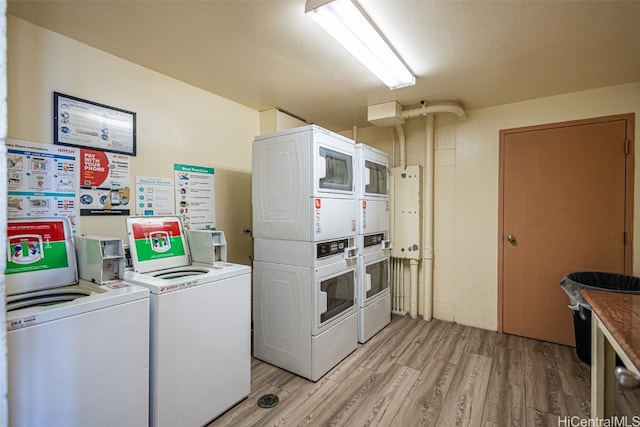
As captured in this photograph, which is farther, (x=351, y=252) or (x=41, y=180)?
(x=351, y=252)

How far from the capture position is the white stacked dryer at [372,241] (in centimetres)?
289

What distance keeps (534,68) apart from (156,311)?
3.06 m

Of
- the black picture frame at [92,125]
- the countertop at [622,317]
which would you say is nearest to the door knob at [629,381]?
the countertop at [622,317]

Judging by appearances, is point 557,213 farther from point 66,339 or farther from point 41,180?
point 41,180

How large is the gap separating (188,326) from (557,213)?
3269mm

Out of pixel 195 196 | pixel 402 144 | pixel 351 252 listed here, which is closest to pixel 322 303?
pixel 351 252

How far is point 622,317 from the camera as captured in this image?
1.27m

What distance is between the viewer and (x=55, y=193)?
1877mm

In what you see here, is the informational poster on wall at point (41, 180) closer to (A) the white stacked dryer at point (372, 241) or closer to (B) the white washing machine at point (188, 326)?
(B) the white washing machine at point (188, 326)

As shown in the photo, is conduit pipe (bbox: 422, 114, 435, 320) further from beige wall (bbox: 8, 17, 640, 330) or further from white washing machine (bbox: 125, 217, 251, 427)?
white washing machine (bbox: 125, 217, 251, 427)

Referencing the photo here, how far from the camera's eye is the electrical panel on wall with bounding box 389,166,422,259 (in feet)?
11.4

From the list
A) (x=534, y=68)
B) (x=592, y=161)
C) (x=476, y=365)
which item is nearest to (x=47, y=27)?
(x=534, y=68)

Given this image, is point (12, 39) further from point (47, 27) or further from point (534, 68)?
point (534, 68)

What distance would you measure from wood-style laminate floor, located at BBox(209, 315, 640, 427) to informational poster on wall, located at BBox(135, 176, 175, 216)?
150 cm
